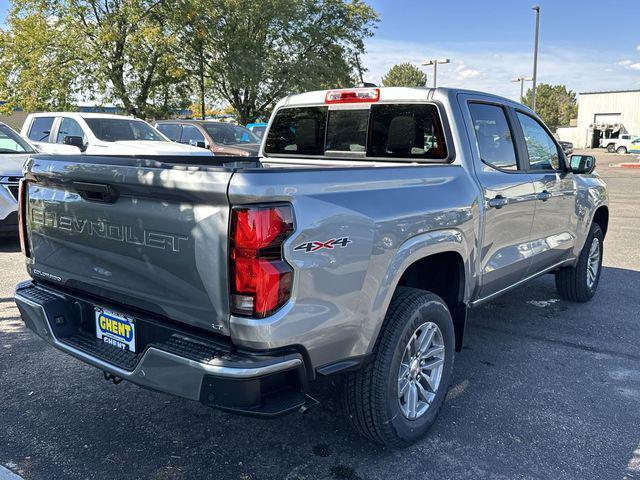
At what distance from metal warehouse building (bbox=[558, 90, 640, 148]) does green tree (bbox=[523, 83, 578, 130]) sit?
12539mm

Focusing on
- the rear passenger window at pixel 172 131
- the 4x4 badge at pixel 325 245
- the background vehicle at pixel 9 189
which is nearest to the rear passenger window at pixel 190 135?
the rear passenger window at pixel 172 131

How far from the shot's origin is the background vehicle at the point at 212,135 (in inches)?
564

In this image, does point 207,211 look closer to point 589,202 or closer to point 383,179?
point 383,179

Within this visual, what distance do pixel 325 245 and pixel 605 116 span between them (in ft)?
210

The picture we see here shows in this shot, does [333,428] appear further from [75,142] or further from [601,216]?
[75,142]

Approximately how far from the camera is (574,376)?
3.95 meters

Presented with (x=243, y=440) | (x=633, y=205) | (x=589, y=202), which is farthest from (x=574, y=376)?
(x=633, y=205)

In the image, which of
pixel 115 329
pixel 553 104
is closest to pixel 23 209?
pixel 115 329

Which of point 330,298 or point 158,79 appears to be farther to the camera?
point 158,79

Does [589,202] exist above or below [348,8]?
below

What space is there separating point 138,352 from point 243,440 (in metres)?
0.84

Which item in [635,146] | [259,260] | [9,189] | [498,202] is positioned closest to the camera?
[259,260]

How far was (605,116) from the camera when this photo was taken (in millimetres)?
57781

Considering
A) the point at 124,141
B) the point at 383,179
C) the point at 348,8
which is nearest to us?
the point at 383,179
